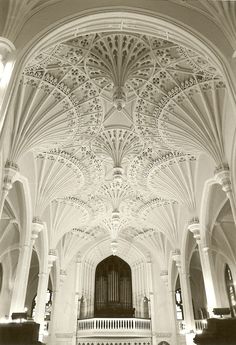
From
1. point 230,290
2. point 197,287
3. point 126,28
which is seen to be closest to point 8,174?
point 126,28

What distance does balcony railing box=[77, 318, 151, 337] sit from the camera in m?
21.4

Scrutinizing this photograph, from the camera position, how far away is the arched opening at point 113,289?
78.6ft

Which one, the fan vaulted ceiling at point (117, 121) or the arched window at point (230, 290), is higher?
the fan vaulted ceiling at point (117, 121)

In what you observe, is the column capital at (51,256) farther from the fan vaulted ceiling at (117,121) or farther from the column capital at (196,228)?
the column capital at (196,228)

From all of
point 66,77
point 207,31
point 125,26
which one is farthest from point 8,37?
point 207,31

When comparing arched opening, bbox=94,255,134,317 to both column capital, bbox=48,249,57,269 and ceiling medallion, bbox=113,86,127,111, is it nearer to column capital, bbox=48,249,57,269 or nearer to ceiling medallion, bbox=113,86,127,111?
column capital, bbox=48,249,57,269

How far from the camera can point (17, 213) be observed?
17062 mm

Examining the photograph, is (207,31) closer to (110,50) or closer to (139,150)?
(110,50)

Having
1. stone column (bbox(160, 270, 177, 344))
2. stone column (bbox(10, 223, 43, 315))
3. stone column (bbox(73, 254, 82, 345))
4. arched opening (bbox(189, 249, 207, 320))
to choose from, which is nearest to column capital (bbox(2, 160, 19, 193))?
stone column (bbox(10, 223, 43, 315))

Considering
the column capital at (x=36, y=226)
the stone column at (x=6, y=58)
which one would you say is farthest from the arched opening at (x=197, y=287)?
the stone column at (x=6, y=58)

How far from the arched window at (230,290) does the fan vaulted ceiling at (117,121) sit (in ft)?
17.6

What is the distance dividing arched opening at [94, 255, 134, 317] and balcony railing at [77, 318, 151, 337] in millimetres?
1130

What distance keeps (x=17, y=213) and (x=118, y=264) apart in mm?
13164

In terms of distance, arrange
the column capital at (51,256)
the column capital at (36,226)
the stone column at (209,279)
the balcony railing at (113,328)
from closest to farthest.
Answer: the stone column at (209,279) < the column capital at (36,226) < the column capital at (51,256) < the balcony railing at (113,328)
